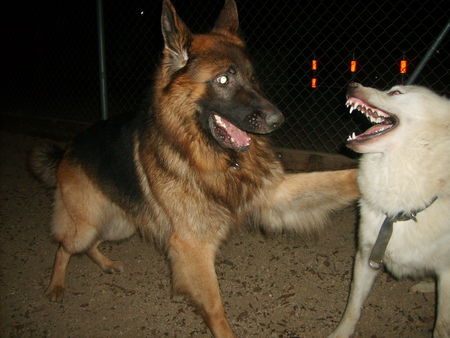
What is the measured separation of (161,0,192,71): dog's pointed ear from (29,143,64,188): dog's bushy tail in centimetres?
167

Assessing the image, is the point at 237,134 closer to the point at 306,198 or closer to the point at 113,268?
the point at 306,198

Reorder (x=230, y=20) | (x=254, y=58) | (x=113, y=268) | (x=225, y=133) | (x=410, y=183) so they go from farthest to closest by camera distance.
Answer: (x=254, y=58) → (x=113, y=268) → (x=230, y=20) → (x=225, y=133) → (x=410, y=183)

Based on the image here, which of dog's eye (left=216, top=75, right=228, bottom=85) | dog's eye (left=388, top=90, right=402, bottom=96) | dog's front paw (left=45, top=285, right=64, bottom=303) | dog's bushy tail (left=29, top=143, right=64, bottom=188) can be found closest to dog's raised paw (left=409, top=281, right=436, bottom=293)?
dog's eye (left=388, top=90, right=402, bottom=96)

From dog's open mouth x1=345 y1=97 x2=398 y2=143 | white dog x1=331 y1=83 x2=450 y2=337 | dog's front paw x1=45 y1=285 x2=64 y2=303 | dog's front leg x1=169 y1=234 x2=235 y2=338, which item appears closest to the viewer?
white dog x1=331 y1=83 x2=450 y2=337

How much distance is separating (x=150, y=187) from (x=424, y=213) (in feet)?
5.98

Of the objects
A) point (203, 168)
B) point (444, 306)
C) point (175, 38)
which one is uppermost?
point (175, 38)

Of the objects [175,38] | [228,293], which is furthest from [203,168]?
[228,293]

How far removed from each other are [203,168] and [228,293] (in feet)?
3.61

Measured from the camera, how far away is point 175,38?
7.27 ft

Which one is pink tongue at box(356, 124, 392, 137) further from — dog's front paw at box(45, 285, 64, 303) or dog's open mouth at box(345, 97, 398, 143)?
dog's front paw at box(45, 285, 64, 303)

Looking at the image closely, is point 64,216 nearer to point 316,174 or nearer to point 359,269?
point 316,174

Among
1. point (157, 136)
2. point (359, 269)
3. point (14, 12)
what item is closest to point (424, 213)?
point (359, 269)

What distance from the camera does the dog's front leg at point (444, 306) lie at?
1922 millimetres

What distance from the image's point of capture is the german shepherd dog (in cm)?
223
